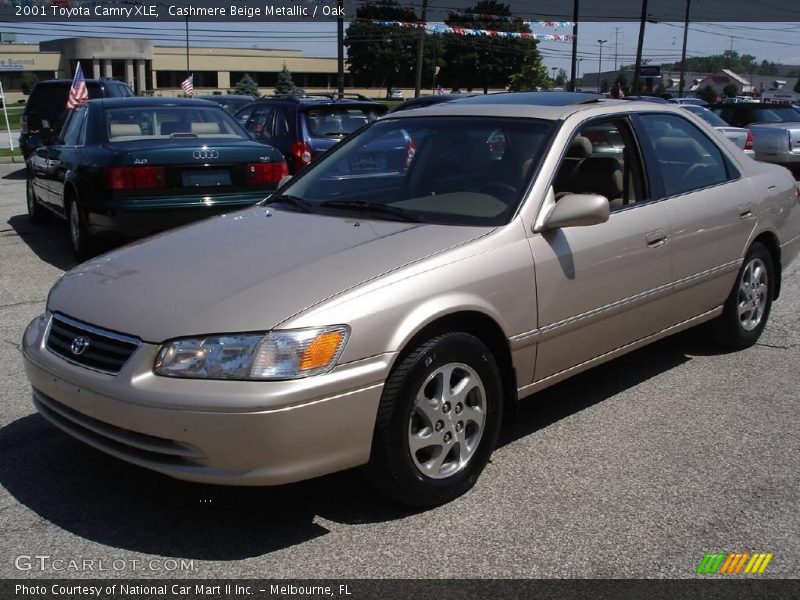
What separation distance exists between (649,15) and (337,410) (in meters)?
60.5

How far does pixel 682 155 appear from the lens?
5.07 m

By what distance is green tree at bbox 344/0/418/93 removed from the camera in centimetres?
8562

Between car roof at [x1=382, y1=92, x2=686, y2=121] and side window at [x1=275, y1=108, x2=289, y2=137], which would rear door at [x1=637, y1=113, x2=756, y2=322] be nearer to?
car roof at [x1=382, y1=92, x2=686, y2=121]

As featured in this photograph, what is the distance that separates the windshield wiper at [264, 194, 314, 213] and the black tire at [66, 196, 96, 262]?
3848mm

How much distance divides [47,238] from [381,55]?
3294 inches

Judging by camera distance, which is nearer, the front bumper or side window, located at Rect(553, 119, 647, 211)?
the front bumper

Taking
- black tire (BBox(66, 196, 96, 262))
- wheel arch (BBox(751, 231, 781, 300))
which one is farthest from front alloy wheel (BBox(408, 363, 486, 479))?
black tire (BBox(66, 196, 96, 262))

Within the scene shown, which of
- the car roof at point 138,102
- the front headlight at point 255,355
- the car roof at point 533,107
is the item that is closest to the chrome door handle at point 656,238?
the car roof at point 533,107

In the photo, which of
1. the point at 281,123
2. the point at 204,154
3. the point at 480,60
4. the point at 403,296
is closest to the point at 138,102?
the point at 204,154

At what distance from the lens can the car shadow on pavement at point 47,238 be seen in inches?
339

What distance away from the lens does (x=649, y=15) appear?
5784 centimetres

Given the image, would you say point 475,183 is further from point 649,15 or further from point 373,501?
point 649,15

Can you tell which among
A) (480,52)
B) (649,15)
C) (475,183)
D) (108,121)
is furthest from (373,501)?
(480,52)

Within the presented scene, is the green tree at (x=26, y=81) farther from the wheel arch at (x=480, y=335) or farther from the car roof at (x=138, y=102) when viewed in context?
the wheel arch at (x=480, y=335)
